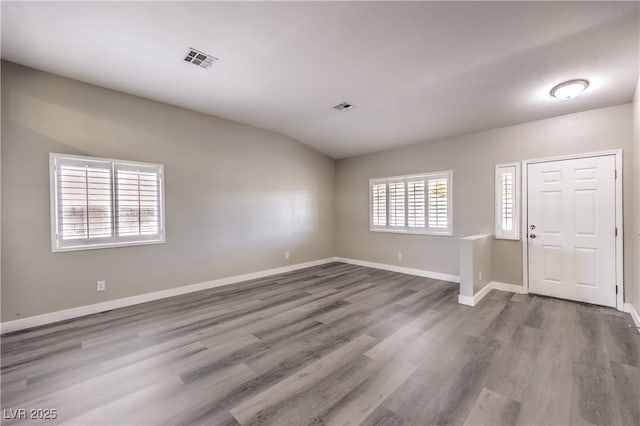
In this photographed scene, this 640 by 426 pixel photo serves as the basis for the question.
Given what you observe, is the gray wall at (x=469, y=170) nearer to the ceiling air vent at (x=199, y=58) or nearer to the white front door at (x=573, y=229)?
the white front door at (x=573, y=229)

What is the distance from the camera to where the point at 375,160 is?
606 centimetres

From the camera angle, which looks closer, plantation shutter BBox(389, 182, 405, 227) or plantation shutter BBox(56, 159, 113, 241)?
plantation shutter BBox(56, 159, 113, 241)

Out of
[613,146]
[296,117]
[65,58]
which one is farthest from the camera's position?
[296,117]

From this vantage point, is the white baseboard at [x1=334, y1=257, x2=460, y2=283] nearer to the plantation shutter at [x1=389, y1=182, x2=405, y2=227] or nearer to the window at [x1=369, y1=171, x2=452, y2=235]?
the window at [x1=369, y1=171, x2=452, y2=235]

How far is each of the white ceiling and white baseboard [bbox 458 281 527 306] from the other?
267cm

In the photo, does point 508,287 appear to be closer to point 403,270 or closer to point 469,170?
point 403,270

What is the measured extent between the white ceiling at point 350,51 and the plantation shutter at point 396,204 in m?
1.86

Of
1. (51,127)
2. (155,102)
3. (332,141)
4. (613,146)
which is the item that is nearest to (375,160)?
(332,141)

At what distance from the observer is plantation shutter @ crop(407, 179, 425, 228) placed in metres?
5.30

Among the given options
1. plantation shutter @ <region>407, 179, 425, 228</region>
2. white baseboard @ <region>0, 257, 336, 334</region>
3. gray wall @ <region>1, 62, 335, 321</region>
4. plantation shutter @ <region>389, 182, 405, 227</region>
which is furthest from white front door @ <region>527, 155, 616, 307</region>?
white baseboard @ <region>0, 257, 336, 334</region>

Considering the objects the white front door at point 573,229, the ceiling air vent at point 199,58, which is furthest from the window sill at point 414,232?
the ceiling air vent at point 199,58

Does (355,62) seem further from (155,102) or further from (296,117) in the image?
(155,102)

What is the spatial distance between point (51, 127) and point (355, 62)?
3778 millimetres

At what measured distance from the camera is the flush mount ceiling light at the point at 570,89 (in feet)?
9.67
